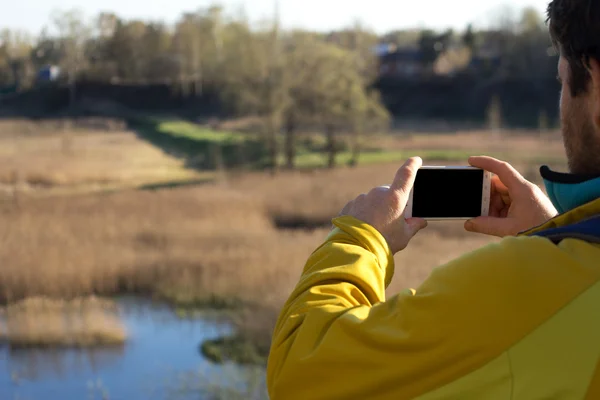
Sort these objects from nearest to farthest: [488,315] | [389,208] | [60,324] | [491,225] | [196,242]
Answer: [488,315]
[389,208]
[491,225]
[60,324]
[196,242]

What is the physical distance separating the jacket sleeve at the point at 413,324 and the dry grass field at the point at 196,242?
20.7 feet

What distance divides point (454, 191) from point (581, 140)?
35 centimetres

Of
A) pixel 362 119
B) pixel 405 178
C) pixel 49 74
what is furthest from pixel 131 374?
pixel 49 74

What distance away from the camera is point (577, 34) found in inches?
30.1

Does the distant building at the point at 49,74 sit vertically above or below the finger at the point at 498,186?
below

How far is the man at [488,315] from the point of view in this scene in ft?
2.34

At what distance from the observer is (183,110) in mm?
40125

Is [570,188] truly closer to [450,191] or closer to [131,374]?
[450,191]

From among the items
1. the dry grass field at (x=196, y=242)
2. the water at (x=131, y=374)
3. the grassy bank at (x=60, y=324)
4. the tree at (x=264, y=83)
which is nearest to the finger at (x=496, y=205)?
the water at (x=131, y=374)

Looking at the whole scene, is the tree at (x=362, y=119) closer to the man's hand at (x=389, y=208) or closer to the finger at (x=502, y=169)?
the finger at (x=502, y=169)

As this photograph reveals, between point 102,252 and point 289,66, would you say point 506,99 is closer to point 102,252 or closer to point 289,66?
point 289,66

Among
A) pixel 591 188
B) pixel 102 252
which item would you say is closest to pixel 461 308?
pixel 591 188

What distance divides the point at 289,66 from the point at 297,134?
2115 millimetres

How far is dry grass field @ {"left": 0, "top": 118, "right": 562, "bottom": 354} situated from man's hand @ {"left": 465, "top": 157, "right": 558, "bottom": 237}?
606 centimetres
